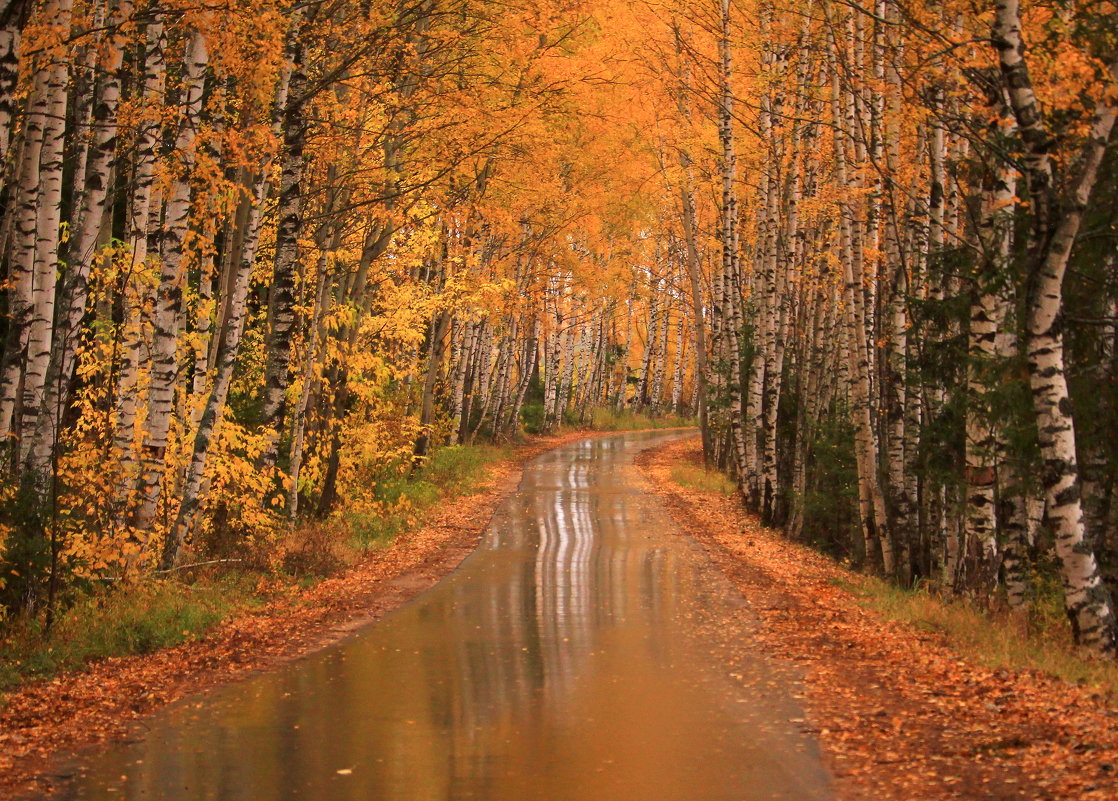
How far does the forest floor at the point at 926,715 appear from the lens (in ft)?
20.8

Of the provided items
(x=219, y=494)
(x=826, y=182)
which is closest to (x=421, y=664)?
(x=219, y=494)

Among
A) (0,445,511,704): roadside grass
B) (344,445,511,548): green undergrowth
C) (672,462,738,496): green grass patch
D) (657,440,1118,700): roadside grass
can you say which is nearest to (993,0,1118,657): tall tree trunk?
(657,440,1118,700): roadside grass

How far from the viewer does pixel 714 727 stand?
7805 millimetres

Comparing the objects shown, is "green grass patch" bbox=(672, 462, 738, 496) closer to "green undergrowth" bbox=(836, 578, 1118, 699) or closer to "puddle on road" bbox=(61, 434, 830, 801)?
"green undergrowth" bbox=(836, 578, 1118, 699)

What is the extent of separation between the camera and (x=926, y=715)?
312 inches

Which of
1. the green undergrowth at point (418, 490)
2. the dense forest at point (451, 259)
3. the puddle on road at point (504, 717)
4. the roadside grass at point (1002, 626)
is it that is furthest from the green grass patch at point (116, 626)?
the roadside grass at point (1002, 626)

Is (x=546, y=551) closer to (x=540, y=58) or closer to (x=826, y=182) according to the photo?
(x=540, y=58)

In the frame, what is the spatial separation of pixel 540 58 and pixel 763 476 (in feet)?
30.1

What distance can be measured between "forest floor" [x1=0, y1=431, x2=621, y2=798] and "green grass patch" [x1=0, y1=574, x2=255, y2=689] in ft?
0.51

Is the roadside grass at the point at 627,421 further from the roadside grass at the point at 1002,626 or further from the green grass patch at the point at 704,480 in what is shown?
the roadside grass at the point at 1002,626

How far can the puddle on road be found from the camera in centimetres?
652

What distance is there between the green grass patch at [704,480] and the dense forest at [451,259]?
5.08 ft

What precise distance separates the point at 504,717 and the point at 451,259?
17.5 m

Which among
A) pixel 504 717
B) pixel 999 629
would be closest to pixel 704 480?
pixel 999 629
